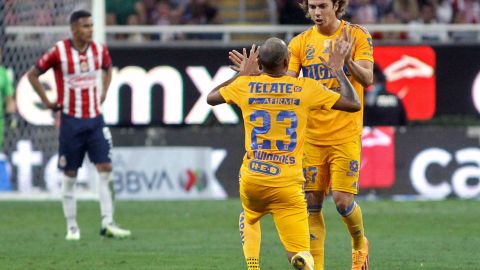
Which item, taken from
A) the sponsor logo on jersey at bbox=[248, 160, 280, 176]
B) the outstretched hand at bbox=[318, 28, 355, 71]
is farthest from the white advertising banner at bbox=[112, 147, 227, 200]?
the sponsor logo on jersey at bbox=[248, 160, 280, 176]

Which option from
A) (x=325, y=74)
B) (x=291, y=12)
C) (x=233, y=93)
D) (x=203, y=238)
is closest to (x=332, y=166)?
(x=325, y=74)

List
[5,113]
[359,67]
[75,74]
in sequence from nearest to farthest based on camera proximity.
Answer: [359,67] → [75,74] → [5,113]

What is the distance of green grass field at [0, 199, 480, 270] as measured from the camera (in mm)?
11211

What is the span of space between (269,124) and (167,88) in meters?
11.5

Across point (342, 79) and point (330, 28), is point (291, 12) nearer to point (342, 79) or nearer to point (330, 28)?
point (330, 28)

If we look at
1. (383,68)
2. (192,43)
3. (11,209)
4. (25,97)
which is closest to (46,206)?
(11,209)

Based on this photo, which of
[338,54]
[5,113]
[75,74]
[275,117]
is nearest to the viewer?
[275,117]

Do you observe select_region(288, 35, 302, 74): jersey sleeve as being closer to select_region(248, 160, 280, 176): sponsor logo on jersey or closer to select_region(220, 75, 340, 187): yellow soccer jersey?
select_region(220, 75, 340, 187): yellow soccer jersey

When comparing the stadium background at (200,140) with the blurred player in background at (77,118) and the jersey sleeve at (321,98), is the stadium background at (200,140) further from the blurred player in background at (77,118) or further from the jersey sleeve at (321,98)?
the jersey sleeve at (321,98)

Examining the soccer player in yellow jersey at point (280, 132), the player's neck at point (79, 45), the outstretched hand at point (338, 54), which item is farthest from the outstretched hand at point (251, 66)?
the player's neck at point (79, 45)

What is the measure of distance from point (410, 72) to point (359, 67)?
10898mm

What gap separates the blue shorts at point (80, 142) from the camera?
13.5 meters

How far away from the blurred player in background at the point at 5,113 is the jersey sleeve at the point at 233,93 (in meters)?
10.0

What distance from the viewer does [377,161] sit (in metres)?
18.2
